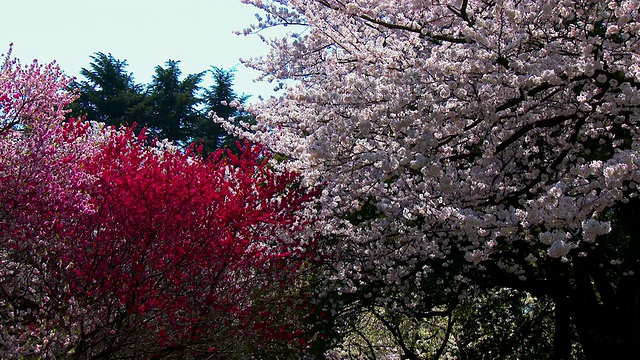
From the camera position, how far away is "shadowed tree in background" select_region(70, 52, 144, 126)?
103ft

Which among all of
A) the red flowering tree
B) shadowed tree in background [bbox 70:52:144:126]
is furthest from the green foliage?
the red flowering tree

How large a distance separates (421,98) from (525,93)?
1063 mm

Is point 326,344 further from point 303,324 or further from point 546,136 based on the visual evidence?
point 546,136

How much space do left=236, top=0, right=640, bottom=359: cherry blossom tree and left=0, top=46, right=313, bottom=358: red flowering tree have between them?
1.22m

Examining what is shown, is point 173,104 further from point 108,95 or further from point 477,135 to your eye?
point 477,135

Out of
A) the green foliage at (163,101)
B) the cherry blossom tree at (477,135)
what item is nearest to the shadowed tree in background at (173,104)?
the green foliage at (163,101)

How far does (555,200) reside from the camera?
5.34m

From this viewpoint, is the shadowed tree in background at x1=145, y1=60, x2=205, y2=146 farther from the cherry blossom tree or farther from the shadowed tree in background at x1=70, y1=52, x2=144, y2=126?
the cherry blossom tree

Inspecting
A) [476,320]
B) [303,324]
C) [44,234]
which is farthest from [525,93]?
[476,320]

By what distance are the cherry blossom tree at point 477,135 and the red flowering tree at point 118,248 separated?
4.00 feet

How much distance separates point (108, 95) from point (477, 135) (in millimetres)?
28328

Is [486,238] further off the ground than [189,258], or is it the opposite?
[486,238]

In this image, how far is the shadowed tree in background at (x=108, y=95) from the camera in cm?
3142

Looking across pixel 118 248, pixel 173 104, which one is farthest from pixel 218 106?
pixel 118 248
